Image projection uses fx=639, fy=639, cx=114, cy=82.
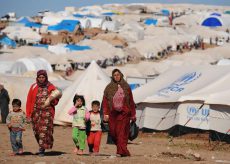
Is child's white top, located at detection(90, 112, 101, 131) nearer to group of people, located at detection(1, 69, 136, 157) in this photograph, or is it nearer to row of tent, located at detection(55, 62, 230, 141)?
group of people, located at detection(1, 69, 136, 157)

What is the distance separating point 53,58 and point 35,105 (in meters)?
24.7

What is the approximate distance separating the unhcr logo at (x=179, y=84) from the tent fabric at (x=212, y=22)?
52902 millimetres

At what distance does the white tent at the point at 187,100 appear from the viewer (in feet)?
40.1

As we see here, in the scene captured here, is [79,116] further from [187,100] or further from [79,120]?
[187,100]

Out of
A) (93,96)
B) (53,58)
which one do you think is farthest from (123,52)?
(93,96)

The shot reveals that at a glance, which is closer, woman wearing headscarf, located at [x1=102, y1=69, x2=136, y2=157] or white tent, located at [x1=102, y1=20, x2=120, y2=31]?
woman wearing headscarf, located at [x1=102, y1=69, x2=136, y2=157]

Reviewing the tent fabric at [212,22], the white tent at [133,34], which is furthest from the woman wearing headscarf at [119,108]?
the tent fabric at [212,22]

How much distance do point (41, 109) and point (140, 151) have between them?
2775 mm

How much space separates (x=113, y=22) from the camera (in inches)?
2525

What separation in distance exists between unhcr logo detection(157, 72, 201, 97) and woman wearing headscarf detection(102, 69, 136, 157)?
527cm

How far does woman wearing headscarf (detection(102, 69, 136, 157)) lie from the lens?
320 inches

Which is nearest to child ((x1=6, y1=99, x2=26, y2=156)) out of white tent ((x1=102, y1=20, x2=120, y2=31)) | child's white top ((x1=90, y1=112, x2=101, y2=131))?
child's white top ((x1=90, y1=112, x2=101, y2=131))

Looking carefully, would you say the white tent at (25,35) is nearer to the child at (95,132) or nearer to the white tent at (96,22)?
the white tent at (96,22)

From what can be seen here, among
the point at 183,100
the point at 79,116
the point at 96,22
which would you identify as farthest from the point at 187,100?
the point at 96,22
